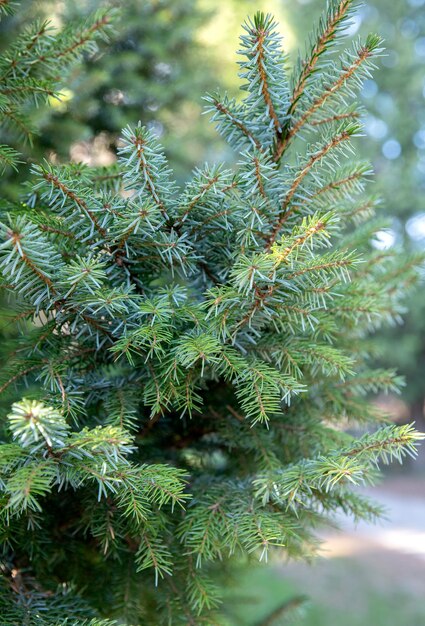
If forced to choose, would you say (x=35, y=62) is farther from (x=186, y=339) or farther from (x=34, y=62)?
(x=186, y=339)

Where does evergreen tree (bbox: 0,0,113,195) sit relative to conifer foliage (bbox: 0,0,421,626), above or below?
above

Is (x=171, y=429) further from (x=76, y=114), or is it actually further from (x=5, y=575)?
(x=76, y=114)

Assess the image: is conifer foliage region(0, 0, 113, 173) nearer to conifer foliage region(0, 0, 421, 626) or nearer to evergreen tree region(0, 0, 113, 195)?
evergreen tree region(0, 0, 113, 195)

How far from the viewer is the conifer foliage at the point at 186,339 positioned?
0.67m

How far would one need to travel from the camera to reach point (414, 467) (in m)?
9.98

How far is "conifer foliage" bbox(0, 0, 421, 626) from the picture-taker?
675 millimetres

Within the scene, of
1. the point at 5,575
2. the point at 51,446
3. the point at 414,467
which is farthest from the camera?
the point at 414,467

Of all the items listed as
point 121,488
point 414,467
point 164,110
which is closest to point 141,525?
point 121,488

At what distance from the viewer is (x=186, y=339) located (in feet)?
2.34

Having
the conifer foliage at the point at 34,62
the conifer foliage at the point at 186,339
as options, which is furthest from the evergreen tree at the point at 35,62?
the conifer foliage at the point at 186,339

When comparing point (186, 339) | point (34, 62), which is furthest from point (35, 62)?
point (186, 339)

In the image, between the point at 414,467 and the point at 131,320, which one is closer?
the point at 131,320

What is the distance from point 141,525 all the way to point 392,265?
2.45ft

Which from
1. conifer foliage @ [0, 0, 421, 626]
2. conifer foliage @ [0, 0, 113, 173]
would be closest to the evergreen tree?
conifer foliage @ [0, 0, 113, 173]
